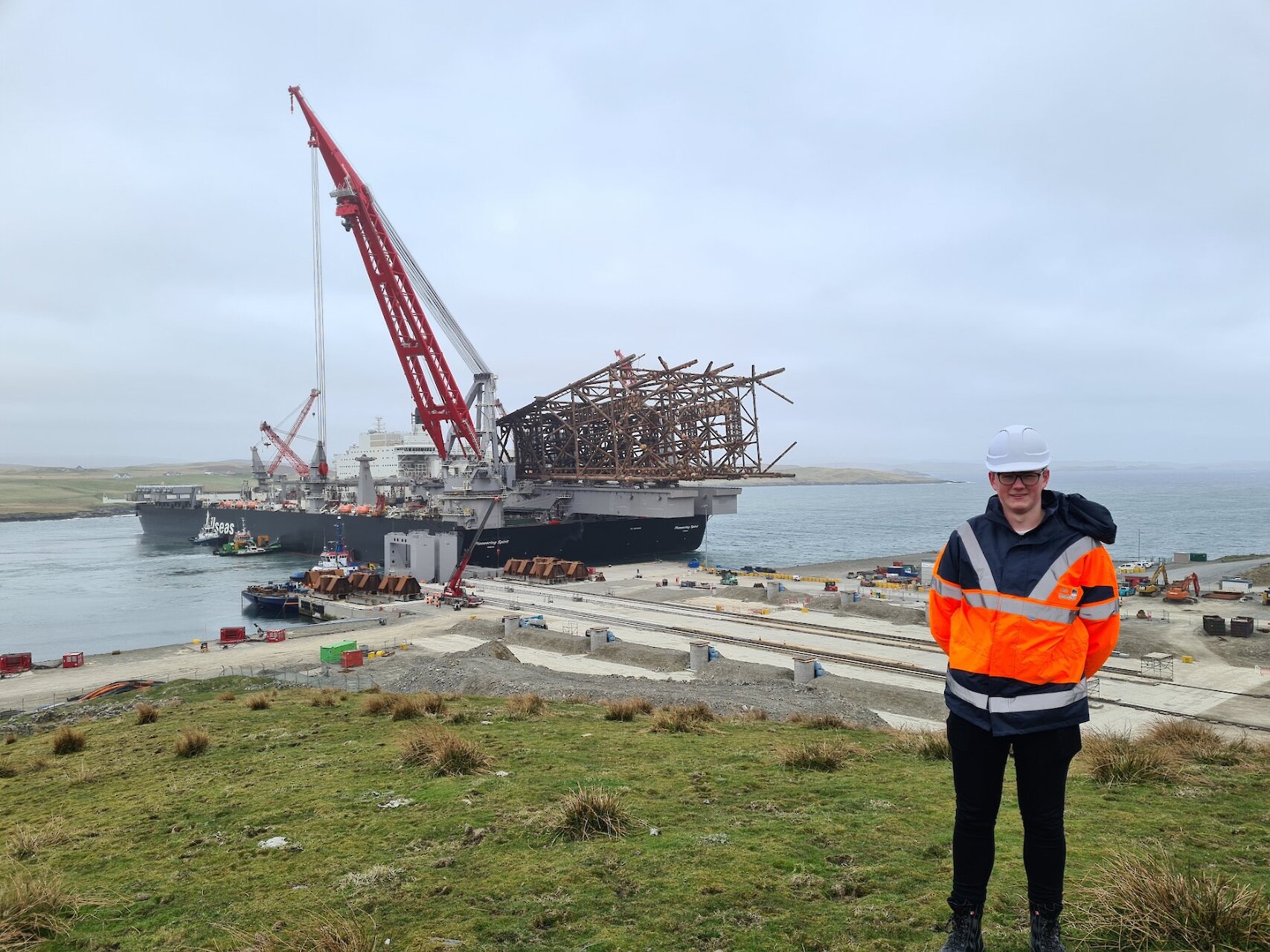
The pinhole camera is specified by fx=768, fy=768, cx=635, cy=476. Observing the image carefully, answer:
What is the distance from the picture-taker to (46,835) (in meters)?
6.56

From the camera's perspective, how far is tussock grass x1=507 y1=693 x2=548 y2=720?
12.0 meters

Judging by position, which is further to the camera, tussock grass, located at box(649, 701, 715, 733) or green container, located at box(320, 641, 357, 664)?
green container, located at box(320, 641, 357, 664)

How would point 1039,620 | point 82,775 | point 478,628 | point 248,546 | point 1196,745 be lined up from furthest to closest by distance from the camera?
point 248,546 → point 478,628 → point 1196,745 → point 82,775 → point 1039,620

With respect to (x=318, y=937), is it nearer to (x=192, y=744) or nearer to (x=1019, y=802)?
(x=1019, y=802)

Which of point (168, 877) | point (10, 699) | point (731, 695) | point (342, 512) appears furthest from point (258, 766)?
point (342, 512)

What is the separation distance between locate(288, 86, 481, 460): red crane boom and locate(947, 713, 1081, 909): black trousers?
61082 mm

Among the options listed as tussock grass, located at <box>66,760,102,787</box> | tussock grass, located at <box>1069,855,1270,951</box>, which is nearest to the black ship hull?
tussock grass, located at <box>66,760,102,787</box>

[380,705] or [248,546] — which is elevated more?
[380,705]

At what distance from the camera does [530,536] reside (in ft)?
204

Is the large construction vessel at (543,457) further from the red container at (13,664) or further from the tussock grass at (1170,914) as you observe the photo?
the tussock grass at (1170,914)

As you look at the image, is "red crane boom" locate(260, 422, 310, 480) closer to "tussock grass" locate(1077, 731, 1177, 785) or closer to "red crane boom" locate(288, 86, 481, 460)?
"red crane boom" locate(288, 86, 481, 460)

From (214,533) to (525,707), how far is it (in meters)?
89.7

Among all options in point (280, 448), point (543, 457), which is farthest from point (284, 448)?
point (543, 457)

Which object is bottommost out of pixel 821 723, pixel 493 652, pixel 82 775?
pixel 493 652
